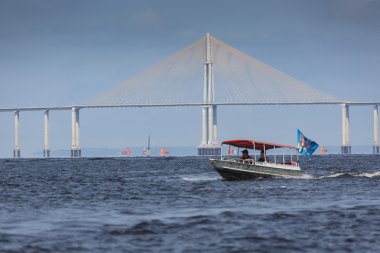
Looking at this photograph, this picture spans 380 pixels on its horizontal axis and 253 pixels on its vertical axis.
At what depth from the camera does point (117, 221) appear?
1203 inches

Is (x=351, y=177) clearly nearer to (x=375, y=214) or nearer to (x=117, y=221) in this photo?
(x=375, y=214)

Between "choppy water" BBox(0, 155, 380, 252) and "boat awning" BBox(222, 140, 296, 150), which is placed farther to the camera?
"boat awning" BBox(222, 140, 296, 150)

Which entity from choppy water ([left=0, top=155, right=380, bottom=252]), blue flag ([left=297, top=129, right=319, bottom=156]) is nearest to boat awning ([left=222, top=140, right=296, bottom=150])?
blue flag ([left=297, top=129, right=319, bottom=156])

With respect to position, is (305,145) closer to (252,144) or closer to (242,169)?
(252,144)

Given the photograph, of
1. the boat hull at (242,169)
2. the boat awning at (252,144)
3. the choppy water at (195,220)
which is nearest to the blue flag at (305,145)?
the boat awning at (252,144)

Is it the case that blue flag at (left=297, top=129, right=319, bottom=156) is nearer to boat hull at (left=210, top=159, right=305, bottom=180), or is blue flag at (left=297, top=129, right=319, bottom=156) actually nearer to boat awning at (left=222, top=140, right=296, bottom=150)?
boat awning at (left=222, top=140, right=296, bottom=150)

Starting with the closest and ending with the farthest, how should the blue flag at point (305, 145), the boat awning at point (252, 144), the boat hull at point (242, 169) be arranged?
the boat hull at point (242, 169)
the boat awning at point (252, 144)
the blue flag at point (305, 145)

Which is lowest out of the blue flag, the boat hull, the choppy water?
the choppy water

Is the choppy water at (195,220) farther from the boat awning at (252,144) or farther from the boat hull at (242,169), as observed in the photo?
the boat awning at (252,144)

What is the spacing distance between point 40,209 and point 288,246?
14.0 meters

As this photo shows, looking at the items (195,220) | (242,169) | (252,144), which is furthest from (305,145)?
(195,220)

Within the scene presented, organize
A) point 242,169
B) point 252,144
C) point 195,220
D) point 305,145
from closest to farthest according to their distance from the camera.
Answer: point 195,220 < point 242,169 < point 252,144 < point 305,145

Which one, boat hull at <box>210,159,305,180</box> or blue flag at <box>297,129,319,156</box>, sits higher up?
blue flag at <box>297,129,319,156</box>

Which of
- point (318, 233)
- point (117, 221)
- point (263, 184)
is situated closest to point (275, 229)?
point (318, 233)
